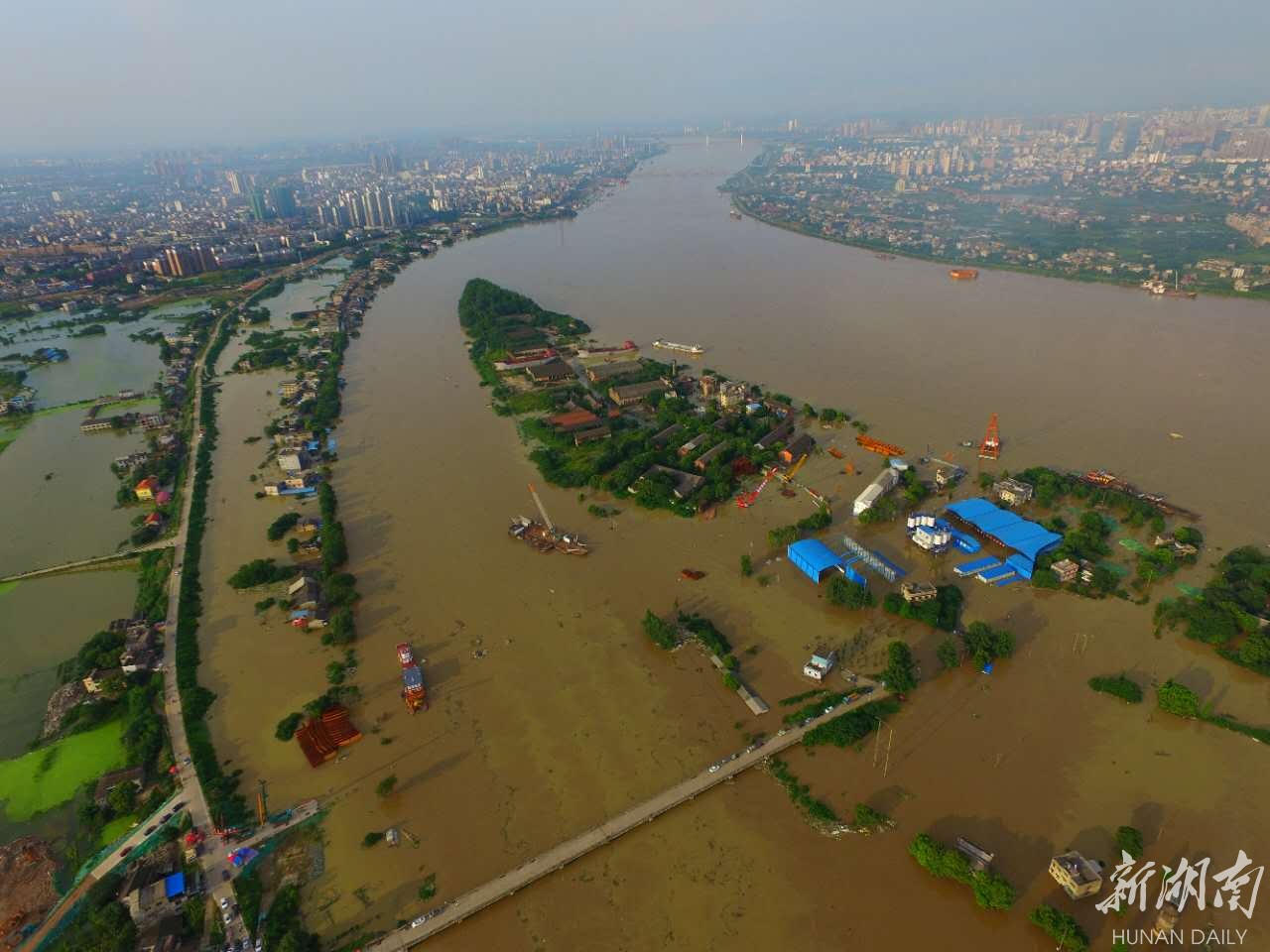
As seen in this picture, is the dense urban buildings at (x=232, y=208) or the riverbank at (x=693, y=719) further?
the dense urban buildings at (x=232, y=208)

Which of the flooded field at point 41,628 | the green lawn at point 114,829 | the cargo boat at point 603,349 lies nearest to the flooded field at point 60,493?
the flooded field at point 41,628

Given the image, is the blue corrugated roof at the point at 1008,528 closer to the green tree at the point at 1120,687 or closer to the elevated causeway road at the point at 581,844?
the green tree at the point at 1120,687

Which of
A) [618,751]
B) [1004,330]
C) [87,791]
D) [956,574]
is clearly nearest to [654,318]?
[1004,330]

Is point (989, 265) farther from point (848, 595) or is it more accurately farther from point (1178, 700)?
point (1178, 700)

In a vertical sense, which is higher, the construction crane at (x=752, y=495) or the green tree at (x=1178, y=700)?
the construction crane at (x=752, y=495)

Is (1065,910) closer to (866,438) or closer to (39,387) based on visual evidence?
(866,438)

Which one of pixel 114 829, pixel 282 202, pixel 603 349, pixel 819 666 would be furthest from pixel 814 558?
pixel 282 202

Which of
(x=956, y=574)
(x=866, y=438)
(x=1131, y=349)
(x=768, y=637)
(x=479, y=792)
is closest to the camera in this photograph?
(x=479, y=792)
